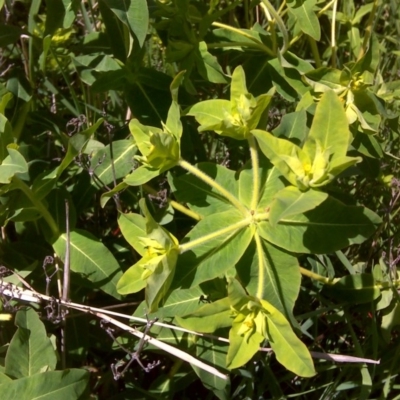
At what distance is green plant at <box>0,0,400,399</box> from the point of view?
1.37m

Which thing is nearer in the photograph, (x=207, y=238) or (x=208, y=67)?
(x=207, y=238)

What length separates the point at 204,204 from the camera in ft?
5.08

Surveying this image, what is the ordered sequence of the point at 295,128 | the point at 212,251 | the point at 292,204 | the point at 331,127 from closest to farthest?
1. the point at 292,204
2. the point at 331,127
3. the point at 212,251
4. the point at 295,128

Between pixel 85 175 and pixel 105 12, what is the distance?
1.68 ft

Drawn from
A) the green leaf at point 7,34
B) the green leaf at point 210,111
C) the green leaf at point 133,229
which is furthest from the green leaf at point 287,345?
the green leaf at point 7,34

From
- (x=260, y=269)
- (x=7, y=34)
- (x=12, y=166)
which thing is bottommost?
(x=260, y=269)

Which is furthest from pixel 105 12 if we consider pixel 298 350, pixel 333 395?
pixel 333 395

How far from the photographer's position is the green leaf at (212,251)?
4.58ft

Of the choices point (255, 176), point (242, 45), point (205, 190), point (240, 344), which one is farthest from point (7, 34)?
point (240, 344)

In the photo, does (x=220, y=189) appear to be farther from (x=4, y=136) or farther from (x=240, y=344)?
(x=4, y=136)

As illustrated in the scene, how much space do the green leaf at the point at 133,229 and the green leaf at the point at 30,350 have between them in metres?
0.31

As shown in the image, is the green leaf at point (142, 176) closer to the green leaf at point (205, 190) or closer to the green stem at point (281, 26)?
the green leaf at point (205, 190)

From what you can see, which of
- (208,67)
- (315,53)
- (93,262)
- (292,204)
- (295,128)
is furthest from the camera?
(315,53)

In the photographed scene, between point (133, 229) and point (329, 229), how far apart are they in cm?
50
